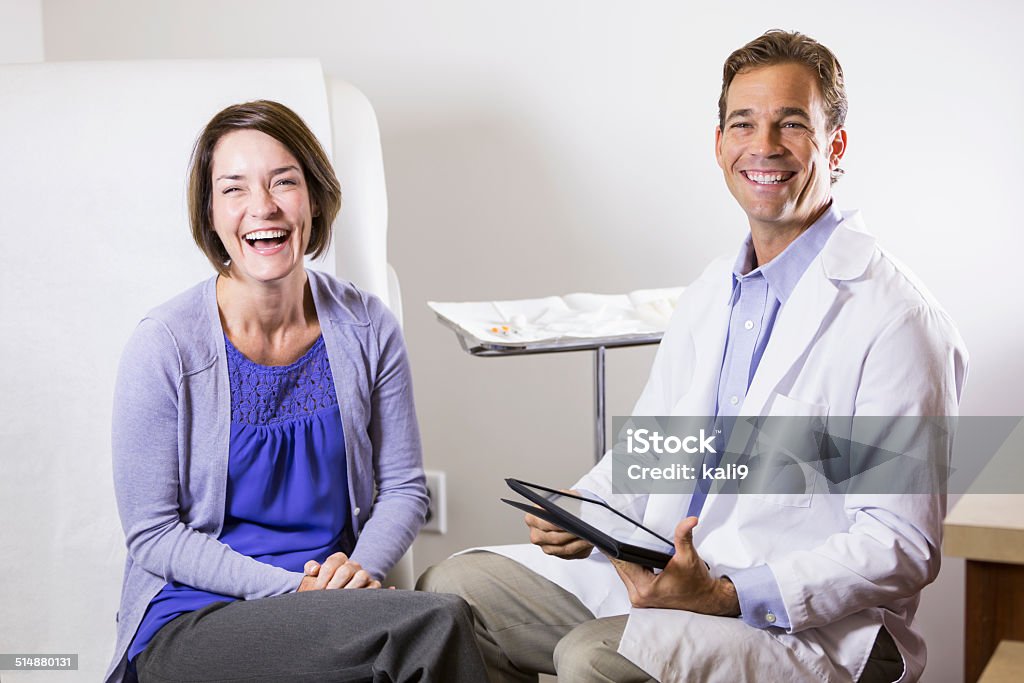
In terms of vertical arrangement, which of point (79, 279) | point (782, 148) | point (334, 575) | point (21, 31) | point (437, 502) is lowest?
point (437, 502)

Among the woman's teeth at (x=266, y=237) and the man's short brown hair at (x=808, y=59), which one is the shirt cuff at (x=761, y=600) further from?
the woman's teeth at (x=266, y=237)

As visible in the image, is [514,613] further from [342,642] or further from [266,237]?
[266,237]

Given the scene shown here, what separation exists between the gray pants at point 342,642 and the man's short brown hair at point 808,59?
28.5 inches

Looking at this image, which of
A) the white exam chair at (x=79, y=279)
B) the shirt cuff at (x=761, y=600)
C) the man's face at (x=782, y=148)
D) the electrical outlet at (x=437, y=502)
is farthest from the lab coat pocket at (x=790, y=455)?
the electrical outlet at (x=437, y=502)

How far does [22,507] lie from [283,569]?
0.50m

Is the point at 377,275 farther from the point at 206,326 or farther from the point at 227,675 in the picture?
the point at 227,675

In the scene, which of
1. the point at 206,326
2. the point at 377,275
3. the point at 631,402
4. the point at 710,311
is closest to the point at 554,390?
the point at 631,402

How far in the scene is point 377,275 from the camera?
5.42 ft

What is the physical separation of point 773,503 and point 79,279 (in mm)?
1008

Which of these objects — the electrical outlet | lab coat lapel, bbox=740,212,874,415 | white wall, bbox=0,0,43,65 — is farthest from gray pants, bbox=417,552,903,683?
white wall, bbox=0,0,43,65

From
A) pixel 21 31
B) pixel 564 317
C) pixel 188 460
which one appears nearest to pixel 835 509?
pixel 564 317

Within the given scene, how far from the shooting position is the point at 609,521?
1.26 m

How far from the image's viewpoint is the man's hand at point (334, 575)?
1330 mm

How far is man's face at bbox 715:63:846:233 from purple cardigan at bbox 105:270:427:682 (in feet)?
1.80
